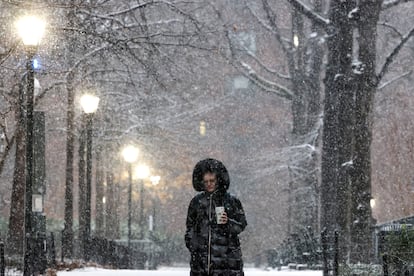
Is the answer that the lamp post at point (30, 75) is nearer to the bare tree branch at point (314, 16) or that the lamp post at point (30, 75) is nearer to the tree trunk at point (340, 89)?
the tree trunk at point (340, 89)

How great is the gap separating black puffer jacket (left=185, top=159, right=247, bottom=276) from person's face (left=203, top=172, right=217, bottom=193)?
0.04 m

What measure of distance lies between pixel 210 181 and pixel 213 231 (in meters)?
0.52

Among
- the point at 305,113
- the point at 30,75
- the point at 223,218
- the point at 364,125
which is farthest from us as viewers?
the point at 305,113

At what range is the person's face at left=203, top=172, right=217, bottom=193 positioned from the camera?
1033 centimetres

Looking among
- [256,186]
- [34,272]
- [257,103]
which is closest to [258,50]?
[257,103]

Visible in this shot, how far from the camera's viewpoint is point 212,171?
10.3 m

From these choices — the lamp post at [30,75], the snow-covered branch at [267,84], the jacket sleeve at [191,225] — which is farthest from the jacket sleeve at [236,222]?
the snow-covered branch at [267,84]

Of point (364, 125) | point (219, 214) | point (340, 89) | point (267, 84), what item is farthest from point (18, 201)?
point (267, 84)

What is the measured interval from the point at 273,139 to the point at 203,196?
176 ft

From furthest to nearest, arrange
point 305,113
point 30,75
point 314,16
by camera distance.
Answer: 1. point 305,113
2. point 314,16
3. point 30,75

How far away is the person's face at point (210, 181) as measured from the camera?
10328 millimetres

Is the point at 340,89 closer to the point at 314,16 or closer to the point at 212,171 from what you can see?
the point at 314,16

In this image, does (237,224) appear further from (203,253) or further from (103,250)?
(103,250)

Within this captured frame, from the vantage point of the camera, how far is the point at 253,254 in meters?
58.2
